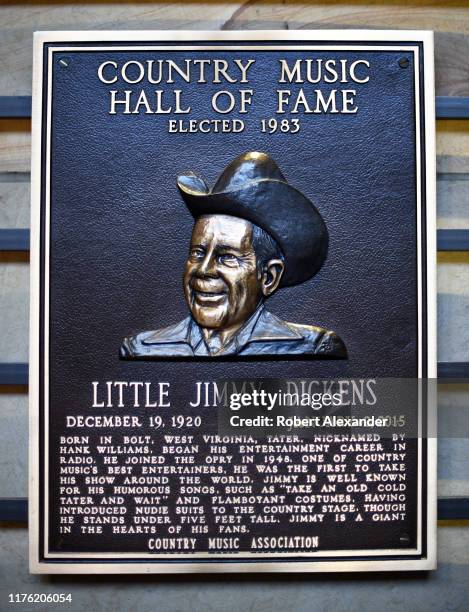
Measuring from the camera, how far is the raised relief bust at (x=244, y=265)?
2910 millimetres

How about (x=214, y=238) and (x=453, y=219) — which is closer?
(x=214, y=238)

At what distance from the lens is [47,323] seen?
2.97 m

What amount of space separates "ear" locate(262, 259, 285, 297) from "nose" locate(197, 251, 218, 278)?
0.24 m

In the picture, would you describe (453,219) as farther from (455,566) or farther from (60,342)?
(60,342)

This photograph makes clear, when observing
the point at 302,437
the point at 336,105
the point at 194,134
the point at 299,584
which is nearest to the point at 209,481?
the point at 302,437

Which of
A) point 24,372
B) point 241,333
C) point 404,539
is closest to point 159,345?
point 241,333

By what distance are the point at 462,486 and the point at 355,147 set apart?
1.73 metres

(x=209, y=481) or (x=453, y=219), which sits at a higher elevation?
(x=453, y=219)

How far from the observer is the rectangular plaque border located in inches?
117

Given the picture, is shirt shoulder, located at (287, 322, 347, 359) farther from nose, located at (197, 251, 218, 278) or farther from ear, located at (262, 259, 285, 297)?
nose, located at (197, 251, 218, 278)

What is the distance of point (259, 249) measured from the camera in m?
2.94

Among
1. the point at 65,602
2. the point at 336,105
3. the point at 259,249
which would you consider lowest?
the point at 65,602

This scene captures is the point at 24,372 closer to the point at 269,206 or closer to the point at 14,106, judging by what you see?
the point at 14,106

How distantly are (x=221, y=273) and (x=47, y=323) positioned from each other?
85 cm
